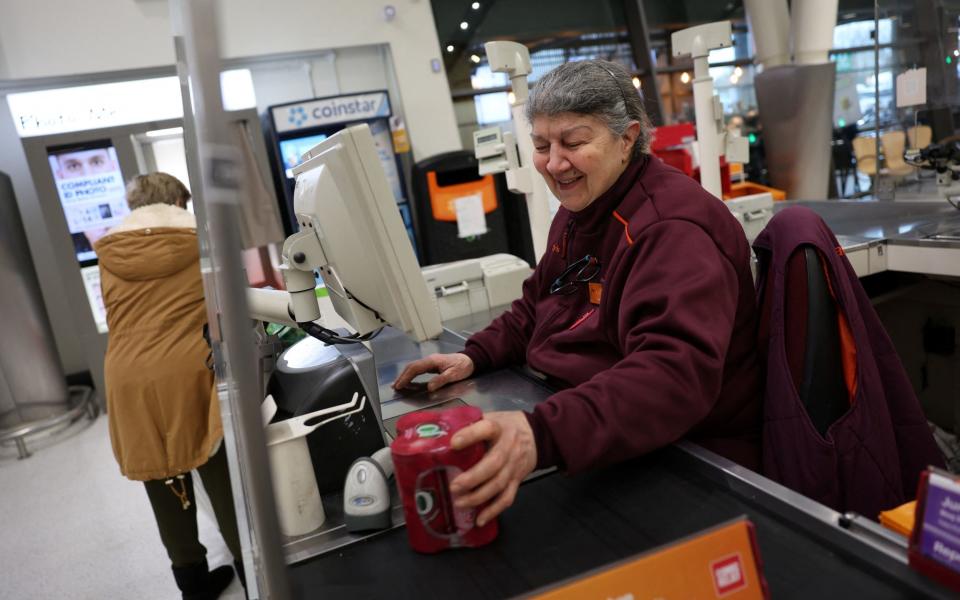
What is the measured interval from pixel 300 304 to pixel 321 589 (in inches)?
22.8

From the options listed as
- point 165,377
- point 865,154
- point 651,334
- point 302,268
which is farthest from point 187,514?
point 865,154

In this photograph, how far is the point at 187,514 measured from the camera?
2373mm

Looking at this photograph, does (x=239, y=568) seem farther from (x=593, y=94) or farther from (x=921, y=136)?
(x=921, y=136)

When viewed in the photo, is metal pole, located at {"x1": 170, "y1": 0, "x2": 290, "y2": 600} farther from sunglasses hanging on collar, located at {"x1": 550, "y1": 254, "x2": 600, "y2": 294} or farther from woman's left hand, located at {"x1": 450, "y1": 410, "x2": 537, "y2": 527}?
sunglasses hanging on collar, located at {"x1": 550, "y1": 254, "x2": 600, "y2": 294}

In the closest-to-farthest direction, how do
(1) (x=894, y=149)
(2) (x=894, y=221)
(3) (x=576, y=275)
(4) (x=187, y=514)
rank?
(3) (x=576, y=275) → (4) (x=187, y=514) → (2) (x=894, y=221) → (1) (x=894, y=149)

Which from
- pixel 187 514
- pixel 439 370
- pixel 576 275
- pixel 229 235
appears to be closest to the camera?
pixel 229 235

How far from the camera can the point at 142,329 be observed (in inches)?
91.8

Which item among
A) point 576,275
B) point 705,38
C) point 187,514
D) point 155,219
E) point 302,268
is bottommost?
point 187,514

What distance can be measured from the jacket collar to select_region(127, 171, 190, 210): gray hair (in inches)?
71.3

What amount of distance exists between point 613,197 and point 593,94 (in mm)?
197

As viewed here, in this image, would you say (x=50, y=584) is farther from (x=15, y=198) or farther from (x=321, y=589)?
(x=15, y=198)

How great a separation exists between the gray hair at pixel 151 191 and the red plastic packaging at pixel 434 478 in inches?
78.2

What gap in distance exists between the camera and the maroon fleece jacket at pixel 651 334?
942 mm

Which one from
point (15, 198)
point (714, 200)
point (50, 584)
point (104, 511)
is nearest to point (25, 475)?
point (104, 511)
